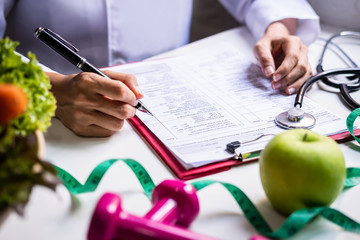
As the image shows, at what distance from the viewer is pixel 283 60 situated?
3.38 ft

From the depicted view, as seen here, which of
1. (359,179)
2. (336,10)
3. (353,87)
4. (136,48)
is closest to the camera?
(359,179)

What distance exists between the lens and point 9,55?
0.53 meters

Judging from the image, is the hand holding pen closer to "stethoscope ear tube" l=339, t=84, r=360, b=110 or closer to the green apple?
the green apple

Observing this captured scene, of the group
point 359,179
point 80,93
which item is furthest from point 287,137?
point 80,93

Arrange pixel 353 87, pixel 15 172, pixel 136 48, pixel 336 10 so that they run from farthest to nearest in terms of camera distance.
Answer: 1. pixel 336 10
2. pixel 136 48
3. pixel 353 87
4. pixel 15 172

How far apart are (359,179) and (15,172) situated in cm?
55

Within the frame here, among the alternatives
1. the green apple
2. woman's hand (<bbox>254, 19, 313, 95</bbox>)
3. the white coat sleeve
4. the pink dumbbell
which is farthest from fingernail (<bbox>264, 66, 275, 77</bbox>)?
the pink dumbbell

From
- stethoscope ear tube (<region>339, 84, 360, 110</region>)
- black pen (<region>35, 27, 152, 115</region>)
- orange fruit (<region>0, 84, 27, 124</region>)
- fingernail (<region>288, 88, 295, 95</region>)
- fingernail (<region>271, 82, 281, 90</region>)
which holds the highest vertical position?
orange fruit (<region>0, 84, 27, 124</region>)

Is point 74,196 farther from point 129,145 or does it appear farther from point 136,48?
point 136,48

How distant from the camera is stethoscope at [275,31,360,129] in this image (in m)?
0.79

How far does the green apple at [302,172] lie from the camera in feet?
1.78

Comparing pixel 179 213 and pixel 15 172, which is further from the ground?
pixel 15 172

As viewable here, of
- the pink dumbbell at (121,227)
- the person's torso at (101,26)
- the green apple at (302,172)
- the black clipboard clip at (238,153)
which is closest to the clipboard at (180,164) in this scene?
the black clipboard clip at (238,153)

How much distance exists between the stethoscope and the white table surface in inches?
3.8
